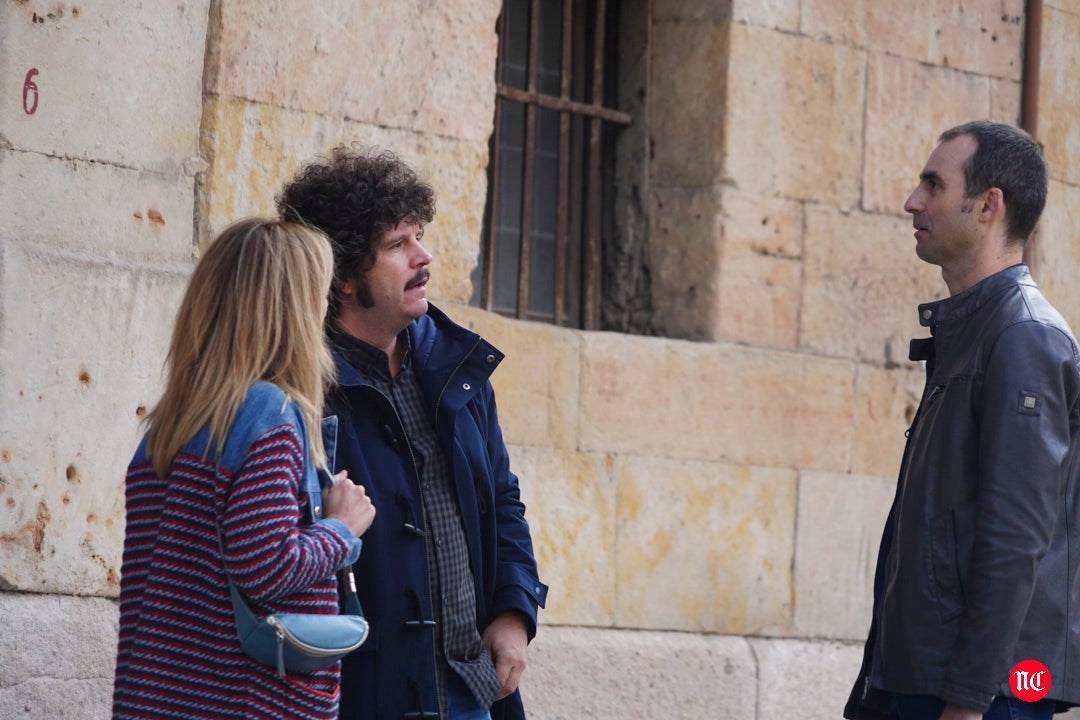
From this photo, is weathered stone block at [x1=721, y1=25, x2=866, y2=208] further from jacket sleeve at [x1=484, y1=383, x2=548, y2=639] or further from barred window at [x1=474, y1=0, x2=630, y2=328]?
jacket sleeve at [x1=484, y1=383, x2=548, y2=639]

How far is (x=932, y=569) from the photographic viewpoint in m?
3.40

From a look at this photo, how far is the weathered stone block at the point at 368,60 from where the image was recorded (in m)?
4.98

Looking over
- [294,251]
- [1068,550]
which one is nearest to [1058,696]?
[1068,550]

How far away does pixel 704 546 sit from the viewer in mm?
5902

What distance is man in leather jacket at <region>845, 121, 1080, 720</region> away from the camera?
10.8 feet

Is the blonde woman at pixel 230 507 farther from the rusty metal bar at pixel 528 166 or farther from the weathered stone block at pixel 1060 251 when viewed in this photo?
the weathered stone block at pixel 1060 251

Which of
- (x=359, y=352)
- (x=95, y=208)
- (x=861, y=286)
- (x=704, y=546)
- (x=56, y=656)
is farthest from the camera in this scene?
(x=861, y=286)

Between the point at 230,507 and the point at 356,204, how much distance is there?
3.12ft

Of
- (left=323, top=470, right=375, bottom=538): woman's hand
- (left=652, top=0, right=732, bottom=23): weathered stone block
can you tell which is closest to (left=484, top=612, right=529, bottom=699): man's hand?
(left=323, top=470, right=375, bottom=538): woman's hand

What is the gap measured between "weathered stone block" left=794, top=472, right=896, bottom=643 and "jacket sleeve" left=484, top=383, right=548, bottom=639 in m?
2.56

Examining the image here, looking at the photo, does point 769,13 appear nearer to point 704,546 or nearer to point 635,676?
point 704,546

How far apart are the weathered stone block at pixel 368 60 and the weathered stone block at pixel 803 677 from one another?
2.09 m

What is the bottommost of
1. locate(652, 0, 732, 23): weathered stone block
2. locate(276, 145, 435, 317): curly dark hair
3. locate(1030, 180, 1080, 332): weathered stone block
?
locate(276, 145, 435, 317): curly dark hair

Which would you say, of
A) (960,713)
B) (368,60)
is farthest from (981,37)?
(960,713)
